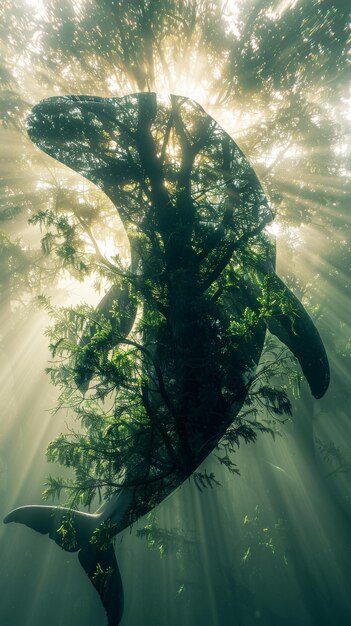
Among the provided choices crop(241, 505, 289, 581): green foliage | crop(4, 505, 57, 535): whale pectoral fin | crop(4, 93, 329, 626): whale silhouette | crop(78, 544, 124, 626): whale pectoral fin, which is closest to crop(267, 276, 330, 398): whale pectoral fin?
crop(4, 93, 329, 626): whale silhouette

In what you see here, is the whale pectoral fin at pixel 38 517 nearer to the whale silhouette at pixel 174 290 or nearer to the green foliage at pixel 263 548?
the whale silhouette at pixel 174 290

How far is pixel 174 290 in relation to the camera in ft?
17.1

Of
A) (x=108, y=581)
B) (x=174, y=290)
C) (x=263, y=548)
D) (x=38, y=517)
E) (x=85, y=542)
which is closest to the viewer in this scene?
(x=174, y=290)

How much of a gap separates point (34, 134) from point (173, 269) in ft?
14.4

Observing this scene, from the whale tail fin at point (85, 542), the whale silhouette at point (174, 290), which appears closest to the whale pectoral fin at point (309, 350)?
the whale silhouette at point (174, 290)

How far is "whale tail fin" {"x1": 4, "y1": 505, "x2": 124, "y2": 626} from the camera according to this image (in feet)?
16.7

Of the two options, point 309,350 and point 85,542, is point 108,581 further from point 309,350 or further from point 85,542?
point 309,350

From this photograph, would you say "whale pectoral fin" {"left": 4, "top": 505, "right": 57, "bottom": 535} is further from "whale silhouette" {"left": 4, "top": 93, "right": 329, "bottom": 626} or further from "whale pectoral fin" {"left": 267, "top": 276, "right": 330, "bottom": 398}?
"whale pectoral fin" {"left": 267, "top": 276, "right": 330, "bottom": 398}

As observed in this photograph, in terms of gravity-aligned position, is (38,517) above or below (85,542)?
above

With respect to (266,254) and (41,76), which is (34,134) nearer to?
(41,76)

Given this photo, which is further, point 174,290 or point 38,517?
point 38,517

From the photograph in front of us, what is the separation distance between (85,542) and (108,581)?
0.72m

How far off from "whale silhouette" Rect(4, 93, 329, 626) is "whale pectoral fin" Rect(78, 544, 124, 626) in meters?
0.02

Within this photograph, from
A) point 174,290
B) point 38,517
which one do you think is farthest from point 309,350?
point 38,517
